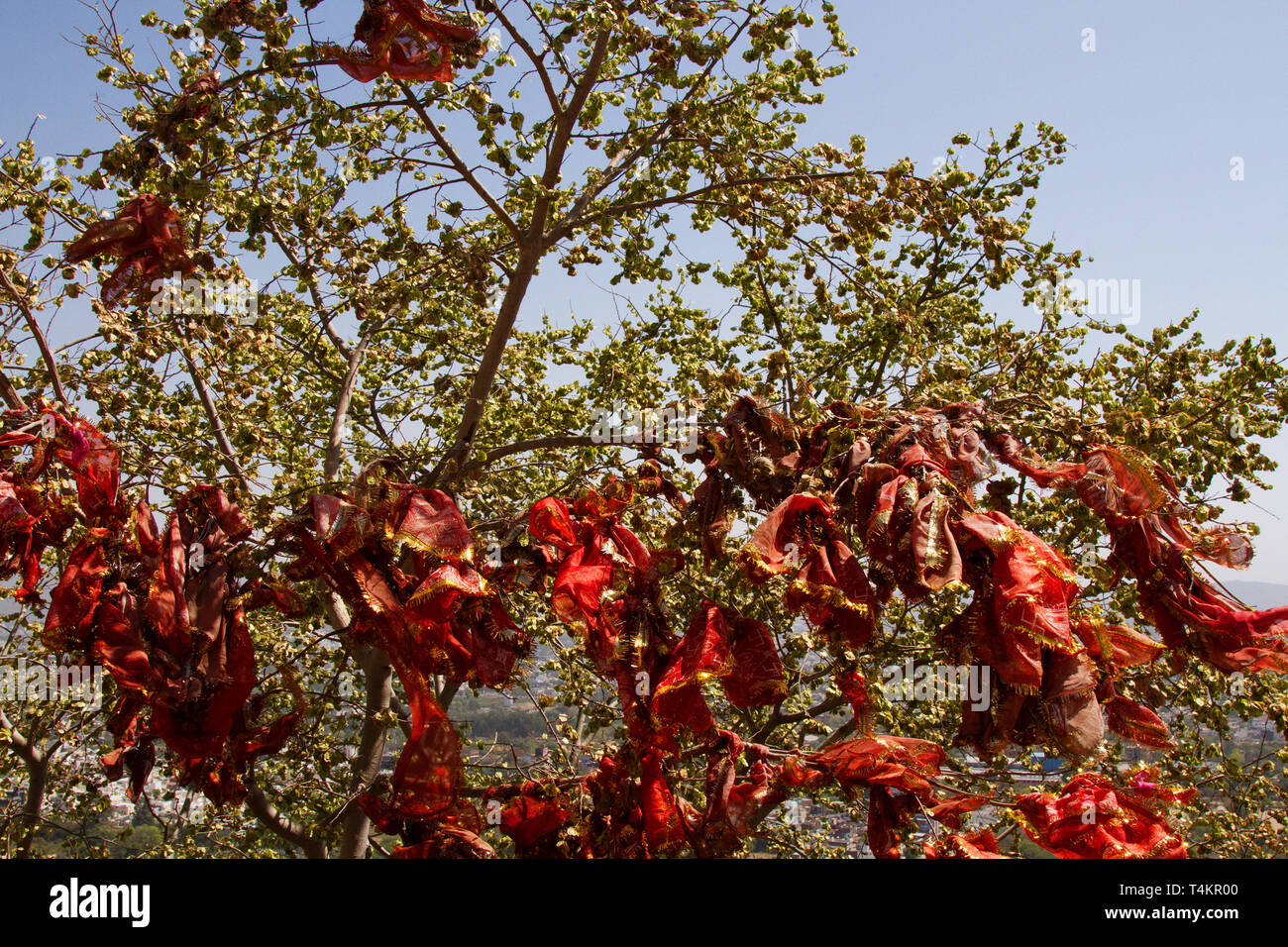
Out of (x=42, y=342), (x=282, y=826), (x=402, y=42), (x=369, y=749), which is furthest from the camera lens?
(x=369, y=749)

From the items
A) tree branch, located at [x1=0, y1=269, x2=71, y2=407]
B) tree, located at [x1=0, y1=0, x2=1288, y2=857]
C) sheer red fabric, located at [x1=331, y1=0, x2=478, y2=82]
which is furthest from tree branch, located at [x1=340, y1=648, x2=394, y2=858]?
sheer red fabric, located at [x1=331, y1=0, x2=478, y2=82]

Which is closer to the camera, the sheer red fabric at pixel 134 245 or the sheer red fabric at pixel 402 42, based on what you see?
the sheer red fabric at pixel 402 42

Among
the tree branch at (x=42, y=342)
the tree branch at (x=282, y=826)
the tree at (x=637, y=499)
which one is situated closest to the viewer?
the tree at (x=637, y=499)

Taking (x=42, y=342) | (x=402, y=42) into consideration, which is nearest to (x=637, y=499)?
(x=402, y=42)

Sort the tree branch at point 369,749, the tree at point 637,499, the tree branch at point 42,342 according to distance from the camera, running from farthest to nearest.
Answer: the tree branch at point 369,749 < the tree branch at point 42,342 < the tree at point 637,499

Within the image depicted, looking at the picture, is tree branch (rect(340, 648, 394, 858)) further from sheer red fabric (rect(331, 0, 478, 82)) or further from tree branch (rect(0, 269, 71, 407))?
sheer red fabric (rect(331, 0, 478, 82))

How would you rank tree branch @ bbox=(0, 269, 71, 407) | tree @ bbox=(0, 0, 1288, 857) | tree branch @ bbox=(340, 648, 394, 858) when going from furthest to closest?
1. tree branch @ bbox=(340, 648, 394, 858)
2. tree branch @ bbox=(0, 269, 71, 407)
3. tree @ bbox=(0, 0, 1288, 857)

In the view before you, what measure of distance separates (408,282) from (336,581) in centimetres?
346

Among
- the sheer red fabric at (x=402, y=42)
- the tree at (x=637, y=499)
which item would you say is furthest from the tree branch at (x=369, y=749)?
the sheer red fabric at (x=402, y=42)

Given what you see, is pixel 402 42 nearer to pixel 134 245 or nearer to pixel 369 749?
pixel 134 245

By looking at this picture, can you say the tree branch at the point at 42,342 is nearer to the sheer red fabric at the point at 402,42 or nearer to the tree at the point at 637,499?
the tree at the point at 637,499

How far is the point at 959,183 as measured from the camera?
439cm
